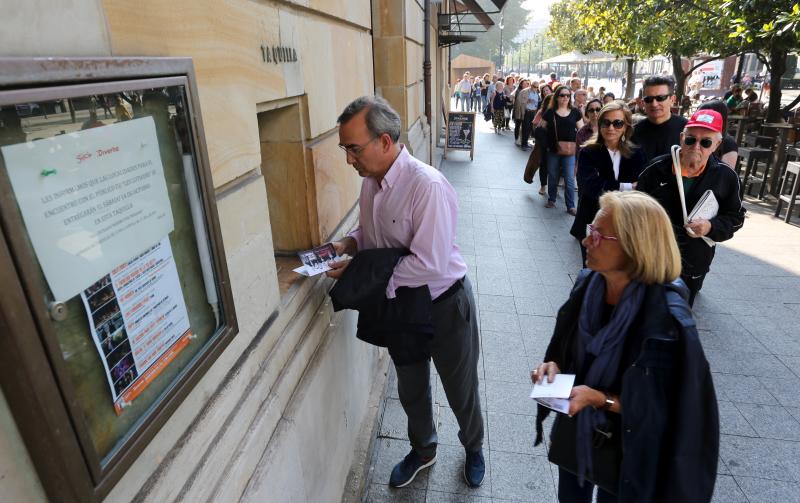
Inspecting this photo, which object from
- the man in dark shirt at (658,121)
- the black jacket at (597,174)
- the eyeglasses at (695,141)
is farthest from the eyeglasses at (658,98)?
the eyeglasses at (695,141)

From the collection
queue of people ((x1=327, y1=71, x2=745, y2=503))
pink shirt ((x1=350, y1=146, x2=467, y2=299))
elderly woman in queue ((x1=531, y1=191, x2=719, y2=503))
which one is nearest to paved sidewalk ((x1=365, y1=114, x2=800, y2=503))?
queue of people ((x1=327, y1=71, x2=745, y2=503))

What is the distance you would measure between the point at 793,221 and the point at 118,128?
9203 mm

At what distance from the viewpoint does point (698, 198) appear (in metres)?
3.54

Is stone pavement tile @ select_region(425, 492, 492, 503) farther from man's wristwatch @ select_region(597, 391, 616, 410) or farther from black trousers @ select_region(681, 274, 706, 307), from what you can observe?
black trousers @ select_region(681, 274, 706, 307)

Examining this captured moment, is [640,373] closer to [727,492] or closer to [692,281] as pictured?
[727,492]

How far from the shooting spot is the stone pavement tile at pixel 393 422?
3525 mm

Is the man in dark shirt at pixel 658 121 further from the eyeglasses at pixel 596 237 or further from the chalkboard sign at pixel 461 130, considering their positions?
the chalkboard sign at pixel 461 130

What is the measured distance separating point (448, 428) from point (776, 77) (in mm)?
10252

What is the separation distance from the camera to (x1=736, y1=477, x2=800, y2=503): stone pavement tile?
2.89 m

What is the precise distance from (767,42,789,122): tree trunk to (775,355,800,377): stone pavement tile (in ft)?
24.6

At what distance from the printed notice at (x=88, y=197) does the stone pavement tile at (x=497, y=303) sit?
424 cm

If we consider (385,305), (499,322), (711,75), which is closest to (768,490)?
(499,322)

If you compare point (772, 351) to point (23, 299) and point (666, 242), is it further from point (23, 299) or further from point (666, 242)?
point (23, 299)

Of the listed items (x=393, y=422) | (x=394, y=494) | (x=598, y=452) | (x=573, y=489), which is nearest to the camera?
(x=598, y=452)
